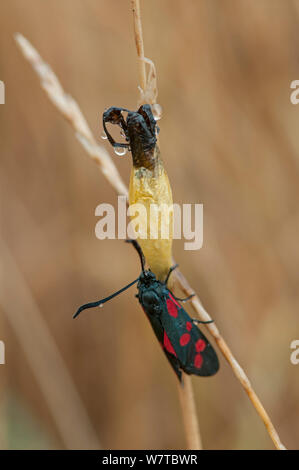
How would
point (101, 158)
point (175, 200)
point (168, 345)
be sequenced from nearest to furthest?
point (101, 158), point (168, 345), point (175, 200)

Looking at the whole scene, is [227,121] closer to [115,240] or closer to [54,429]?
[115,240]

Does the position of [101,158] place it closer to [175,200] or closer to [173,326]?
[173,326]

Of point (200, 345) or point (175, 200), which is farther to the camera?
point (175, 200)

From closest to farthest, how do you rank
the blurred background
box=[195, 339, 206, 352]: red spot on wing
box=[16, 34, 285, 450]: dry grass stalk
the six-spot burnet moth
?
1. box=[16, 34, 285, 450]: dry grass stalk
2. the six-spot burnet moth
3. box=[195, 339, 206, 352]: red spot on wing
4. the blurred background

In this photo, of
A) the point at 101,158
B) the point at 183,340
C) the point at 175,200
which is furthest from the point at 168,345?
the point at 175,200

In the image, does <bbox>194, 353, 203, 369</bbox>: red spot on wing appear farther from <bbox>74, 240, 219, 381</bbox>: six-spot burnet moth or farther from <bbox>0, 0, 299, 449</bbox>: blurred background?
<bbox>0, 0, 299, 449</bbox>: blurred background

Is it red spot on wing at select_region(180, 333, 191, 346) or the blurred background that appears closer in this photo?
red spot on wing at select_region(180, 333, 191, 346)

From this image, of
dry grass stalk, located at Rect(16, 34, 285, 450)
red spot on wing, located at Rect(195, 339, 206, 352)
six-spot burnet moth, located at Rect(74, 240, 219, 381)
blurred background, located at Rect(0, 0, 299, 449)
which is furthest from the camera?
blurred background, located at Rect(0, 0, 299, 449)

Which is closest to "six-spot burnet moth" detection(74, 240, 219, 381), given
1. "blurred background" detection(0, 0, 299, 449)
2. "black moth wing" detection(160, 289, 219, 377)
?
"black moth wing" detection(160, 289, 219, 377)

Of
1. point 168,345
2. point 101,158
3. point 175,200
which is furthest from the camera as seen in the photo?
point 175,200
